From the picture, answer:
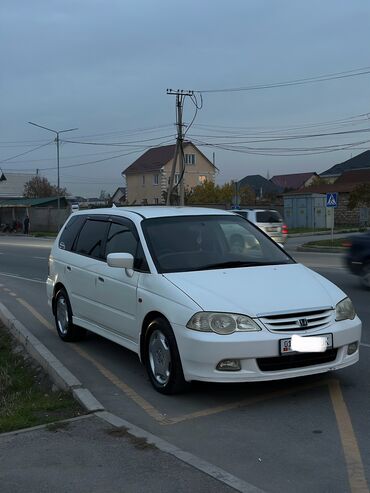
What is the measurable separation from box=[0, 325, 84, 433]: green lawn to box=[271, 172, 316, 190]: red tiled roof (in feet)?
348

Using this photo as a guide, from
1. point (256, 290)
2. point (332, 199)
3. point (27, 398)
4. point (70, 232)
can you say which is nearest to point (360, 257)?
point (70, 232)

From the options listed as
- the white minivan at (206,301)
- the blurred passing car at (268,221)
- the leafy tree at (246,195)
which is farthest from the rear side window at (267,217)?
the leafy tree at (246,195)

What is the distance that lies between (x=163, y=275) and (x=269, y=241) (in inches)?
62.6

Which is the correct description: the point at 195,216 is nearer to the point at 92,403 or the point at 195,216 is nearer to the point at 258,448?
the point at 92,403

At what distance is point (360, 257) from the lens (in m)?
12.3

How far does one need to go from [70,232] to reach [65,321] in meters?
1.20

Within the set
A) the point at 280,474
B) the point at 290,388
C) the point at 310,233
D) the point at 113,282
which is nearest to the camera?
the point at 280,474

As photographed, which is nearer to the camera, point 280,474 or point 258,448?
point 280,474

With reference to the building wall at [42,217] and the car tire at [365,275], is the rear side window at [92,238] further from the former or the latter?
the building wall at [42,217]

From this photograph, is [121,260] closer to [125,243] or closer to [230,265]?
[125,243]

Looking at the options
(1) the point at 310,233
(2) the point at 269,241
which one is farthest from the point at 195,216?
(1) the point at 310,233

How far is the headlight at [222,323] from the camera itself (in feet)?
16.0

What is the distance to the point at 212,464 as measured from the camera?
3.91 meters

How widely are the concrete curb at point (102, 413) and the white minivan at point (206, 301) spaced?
2.18ft
